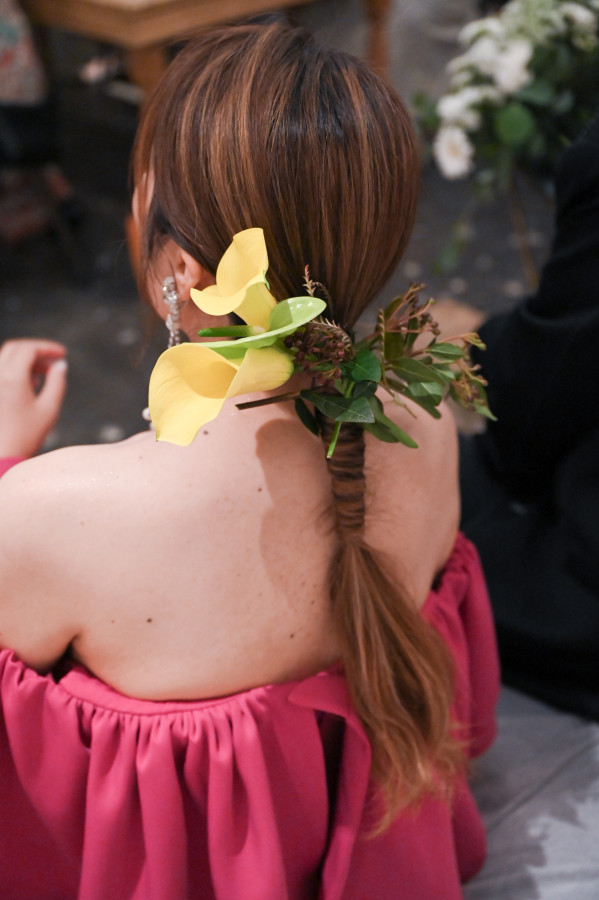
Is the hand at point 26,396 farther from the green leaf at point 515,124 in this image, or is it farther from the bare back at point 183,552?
the green leaf at point 515,124

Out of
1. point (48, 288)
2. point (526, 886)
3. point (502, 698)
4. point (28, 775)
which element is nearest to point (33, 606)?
point (28, 775)

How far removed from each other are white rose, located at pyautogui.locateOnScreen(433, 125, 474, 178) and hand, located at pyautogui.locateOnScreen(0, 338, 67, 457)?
1063mm

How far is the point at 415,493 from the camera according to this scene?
2.66 feet

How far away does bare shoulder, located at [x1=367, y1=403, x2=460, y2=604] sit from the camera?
2.55 feet

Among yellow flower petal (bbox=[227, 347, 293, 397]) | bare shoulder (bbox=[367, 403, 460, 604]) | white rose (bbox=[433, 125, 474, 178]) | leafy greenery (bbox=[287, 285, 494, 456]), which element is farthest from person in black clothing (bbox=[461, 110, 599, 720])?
yellow flower petal (bbox=[227, 347, 293, 397])

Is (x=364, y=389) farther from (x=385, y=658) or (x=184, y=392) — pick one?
(x=385, y=658)

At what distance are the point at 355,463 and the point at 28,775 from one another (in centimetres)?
46

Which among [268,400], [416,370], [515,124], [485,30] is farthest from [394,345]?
[485,30]

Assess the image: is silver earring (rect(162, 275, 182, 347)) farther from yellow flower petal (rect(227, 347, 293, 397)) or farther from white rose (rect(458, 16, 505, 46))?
white rose (rect(458, 16, 505, 46))

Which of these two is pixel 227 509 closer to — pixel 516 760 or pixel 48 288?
pixel 516 760

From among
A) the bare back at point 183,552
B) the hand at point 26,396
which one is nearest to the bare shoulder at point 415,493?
the bare back at point 183,552

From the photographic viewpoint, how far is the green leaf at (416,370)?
2.30 feet

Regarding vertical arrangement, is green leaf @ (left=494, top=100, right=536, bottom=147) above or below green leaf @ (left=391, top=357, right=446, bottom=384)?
above

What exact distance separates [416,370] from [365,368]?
0.07 m
